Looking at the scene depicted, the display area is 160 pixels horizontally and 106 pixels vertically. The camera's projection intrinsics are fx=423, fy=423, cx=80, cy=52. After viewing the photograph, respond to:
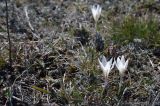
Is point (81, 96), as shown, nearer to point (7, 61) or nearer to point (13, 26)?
point (7, 61)

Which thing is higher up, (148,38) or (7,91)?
(148,38)

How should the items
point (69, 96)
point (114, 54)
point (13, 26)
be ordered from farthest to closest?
1. point (13, 26)
2. point (114, 54)
3. point (69, 96)

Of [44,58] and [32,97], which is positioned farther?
[44,58]

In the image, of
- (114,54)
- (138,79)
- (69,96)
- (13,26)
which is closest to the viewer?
(69,96)

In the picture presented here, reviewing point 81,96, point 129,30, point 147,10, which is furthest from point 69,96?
point 147,10

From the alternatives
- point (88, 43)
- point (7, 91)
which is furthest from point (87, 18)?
point (7, 91)

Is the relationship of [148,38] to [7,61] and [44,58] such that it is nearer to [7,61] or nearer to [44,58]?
[44,58]
